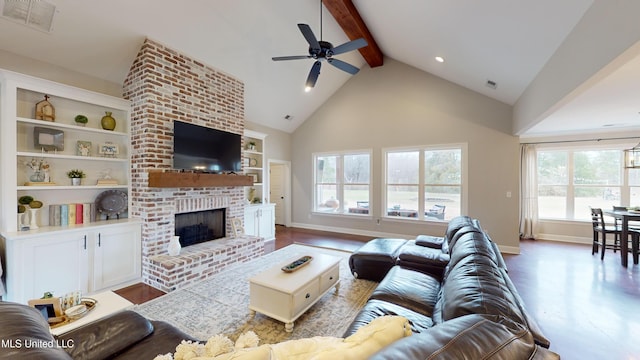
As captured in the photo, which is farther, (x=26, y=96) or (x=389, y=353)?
(x=26, y=96)

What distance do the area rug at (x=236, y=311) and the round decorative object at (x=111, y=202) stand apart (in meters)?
1.49

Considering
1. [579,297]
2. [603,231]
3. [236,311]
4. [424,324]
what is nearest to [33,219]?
[236,311]

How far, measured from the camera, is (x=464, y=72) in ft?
14.4

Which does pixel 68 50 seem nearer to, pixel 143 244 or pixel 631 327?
pixel 143 244

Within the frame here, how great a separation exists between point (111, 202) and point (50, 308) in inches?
85.2

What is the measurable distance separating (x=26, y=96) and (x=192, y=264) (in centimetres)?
277

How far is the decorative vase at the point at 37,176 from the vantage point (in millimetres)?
2896

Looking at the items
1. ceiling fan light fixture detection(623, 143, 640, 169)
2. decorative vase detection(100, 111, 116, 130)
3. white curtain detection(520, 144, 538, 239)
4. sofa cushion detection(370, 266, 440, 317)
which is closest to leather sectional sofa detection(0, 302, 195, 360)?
sofa cushion detection(370, 266, 440, 317)

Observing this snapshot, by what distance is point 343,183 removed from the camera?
6.66 m

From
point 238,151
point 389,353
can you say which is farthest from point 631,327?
point 238,151

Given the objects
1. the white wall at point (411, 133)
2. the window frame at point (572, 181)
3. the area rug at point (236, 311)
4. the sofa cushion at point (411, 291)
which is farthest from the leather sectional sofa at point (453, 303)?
the window frame at point (572, 181)

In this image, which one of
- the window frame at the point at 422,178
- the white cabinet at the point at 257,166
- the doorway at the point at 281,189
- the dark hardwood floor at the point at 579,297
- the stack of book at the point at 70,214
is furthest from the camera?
the doorway at the point at 281,189

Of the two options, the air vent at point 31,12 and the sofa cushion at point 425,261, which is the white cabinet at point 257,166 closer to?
the air vent at point 31,12

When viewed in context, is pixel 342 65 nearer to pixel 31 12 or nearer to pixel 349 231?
pixel 31 12
